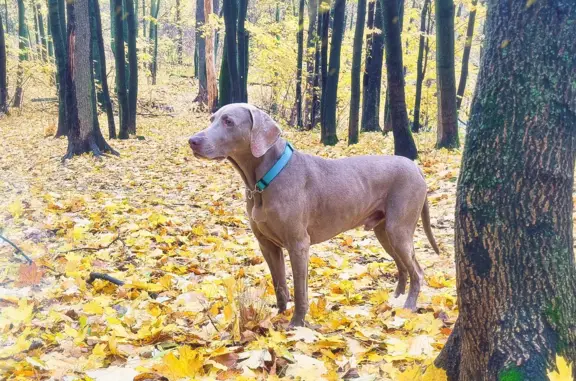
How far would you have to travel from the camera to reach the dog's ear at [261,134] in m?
3.55

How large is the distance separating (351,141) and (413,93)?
27.9ft

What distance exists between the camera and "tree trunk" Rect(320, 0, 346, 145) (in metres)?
13.8

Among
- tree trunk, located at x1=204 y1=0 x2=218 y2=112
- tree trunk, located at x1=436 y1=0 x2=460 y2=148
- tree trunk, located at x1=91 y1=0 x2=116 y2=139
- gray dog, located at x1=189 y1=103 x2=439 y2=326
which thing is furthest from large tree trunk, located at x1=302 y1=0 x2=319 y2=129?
gray dog, located at x1=189 y1=103 x2=439 y2=326

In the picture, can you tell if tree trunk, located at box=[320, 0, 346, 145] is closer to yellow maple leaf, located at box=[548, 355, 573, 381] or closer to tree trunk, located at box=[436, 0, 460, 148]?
tree trunk, located at box=[436, 0, 460, 148]

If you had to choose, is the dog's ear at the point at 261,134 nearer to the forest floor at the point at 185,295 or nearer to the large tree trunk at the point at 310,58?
the forest floor at the point at 185,295

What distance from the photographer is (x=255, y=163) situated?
367 centimetres

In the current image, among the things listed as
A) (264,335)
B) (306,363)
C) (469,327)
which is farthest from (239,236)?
(469,327)

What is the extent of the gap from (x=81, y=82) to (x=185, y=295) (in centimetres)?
1053

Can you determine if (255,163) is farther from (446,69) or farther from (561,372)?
(446,69)

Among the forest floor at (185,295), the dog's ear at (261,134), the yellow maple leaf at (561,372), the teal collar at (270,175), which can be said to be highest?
the dog's ear at (261,134)

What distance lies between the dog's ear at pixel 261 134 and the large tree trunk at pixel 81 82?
1048 cm

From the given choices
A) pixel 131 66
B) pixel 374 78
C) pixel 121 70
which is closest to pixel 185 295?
pixel 121 70

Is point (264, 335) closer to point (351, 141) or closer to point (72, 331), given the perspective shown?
point (72, 331)

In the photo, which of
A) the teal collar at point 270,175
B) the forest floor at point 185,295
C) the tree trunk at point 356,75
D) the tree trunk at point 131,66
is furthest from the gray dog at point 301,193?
the tree trunk at point 131,66
